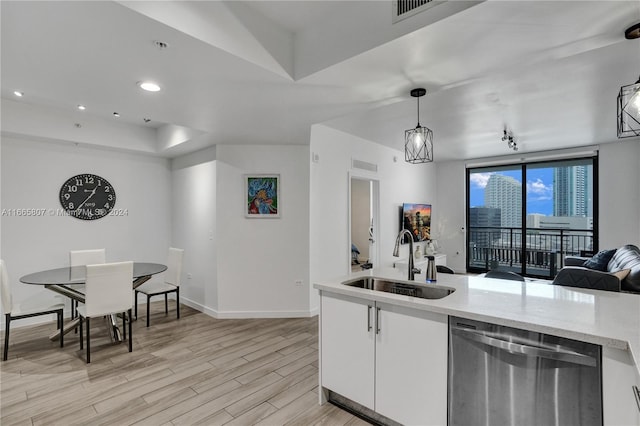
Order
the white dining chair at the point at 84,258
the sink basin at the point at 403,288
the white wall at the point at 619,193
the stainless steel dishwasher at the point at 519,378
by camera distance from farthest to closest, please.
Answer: the white wall at the point at 619,193 < the white dining chair at the point at 84,258 < the sink basin at the point at 403,288 < the stainless steel dishwasher at the point at 519,378

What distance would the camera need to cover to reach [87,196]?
464 cm

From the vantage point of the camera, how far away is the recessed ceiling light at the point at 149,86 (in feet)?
8.04

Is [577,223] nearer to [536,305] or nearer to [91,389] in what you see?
[536,305]

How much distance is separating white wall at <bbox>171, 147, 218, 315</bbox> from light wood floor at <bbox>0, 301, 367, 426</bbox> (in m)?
0.80

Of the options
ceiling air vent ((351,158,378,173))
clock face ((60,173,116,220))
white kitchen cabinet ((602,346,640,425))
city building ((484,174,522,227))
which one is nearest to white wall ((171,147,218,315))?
clock face ((60,173,116,220))

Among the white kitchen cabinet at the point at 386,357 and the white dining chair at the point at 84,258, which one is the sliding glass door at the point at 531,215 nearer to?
the white kitchen cabinet at the point at 386,357

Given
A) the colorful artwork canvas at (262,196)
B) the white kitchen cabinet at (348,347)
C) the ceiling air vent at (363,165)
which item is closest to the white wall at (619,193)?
the ceiling air vent at (363,165)

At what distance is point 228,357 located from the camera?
3205mm

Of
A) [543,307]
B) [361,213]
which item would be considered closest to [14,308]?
[543,307]

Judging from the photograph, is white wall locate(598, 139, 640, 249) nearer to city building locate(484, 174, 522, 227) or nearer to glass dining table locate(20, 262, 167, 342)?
city building locate(484, 174, 522, 227)

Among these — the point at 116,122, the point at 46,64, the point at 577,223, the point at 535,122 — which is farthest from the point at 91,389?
the point at 577,223

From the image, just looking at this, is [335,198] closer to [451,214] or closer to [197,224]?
[197,224]

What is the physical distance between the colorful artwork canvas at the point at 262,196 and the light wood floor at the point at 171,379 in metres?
1.55

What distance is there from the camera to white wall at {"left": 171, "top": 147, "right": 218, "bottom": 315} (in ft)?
15.0
